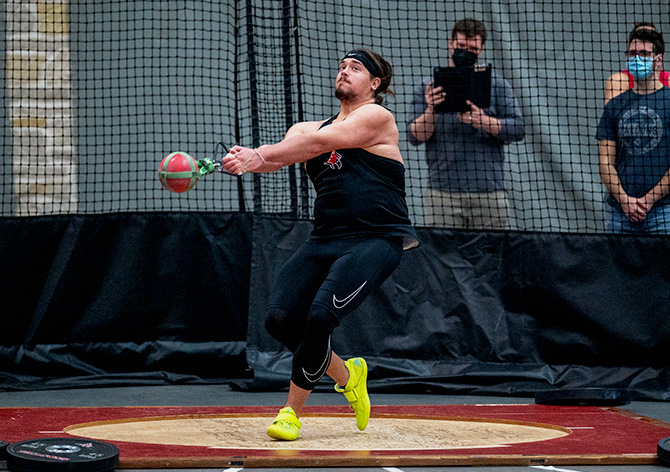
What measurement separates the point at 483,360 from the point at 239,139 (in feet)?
8.31

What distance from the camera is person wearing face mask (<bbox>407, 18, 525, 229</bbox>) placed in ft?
21.9

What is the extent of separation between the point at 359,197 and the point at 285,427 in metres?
1.14

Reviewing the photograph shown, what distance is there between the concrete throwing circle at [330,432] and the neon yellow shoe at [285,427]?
1.4 inches

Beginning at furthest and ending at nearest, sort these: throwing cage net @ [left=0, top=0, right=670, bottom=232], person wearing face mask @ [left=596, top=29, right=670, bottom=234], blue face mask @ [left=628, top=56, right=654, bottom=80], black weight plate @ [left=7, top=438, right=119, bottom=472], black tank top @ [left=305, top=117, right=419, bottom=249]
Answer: throwing cage net @ [left=0, top=0, right=670, bottom=232] < person wearing face mask @ [left=596, top=29, right=670, bottom=234] < blue face mask @ [left=628, top=56, right=654, bottom=80] < black tank top @ [left=305, top=117, right=419, bottom=249] < black weight plate @ [left=7, top=438, right=119, bottom=472]

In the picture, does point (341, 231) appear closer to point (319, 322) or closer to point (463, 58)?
point (319, 322)

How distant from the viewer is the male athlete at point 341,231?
4125 mm

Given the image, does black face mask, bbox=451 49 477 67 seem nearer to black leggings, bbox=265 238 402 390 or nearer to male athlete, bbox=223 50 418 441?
male athlete, bbox=223 50 418 441

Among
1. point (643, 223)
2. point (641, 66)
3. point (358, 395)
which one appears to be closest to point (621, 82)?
point (641, 66)

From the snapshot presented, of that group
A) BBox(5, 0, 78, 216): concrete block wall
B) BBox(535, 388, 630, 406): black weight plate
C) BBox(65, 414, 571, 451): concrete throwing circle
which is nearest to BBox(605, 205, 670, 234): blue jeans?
BBox(535, 388, 630, 406): black weight plate

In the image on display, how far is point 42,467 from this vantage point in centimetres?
316

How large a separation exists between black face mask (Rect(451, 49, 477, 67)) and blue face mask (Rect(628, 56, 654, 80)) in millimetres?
1139

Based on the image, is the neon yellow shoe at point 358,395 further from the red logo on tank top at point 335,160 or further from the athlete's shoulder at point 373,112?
the athlete's shoulder at point 373,112

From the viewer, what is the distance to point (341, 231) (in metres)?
4.39

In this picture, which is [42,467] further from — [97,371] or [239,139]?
[239,139]
